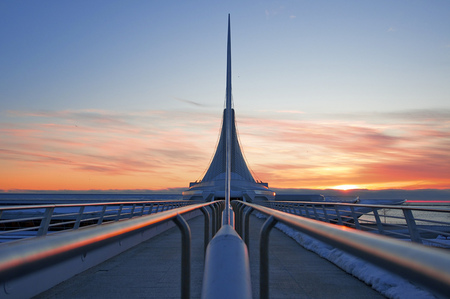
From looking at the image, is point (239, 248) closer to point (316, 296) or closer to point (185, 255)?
point (185, 255)

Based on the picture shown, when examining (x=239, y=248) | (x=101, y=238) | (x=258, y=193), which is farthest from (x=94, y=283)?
(x=258, y=193)

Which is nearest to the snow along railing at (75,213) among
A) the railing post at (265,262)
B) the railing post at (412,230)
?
the railing post at (265,262)

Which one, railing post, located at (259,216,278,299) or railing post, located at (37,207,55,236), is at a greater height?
railing post, located at (37,207,55,236)

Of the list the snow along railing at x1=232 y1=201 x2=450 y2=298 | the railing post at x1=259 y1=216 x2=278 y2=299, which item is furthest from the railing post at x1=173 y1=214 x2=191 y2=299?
the snow along railing at x1=232 y1=201 x2=450 y2=298

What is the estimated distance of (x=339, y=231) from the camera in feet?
3.12

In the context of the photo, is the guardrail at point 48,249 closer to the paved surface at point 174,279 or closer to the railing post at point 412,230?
the paved surface at point 174,279

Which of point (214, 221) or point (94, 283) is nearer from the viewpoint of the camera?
point (94, 283)

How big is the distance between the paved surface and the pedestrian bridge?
1 centimetres

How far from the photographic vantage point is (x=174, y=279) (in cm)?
534

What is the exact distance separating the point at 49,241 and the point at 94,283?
4.69 metres

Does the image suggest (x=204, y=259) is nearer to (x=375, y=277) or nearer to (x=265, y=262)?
(x=375, y=277)

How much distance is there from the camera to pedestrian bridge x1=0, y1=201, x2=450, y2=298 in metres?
0.65

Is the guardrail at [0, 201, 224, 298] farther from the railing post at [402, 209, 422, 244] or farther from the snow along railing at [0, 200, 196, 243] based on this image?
the railing post at [402, 209, 422, 244]

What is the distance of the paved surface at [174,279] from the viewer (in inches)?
177
